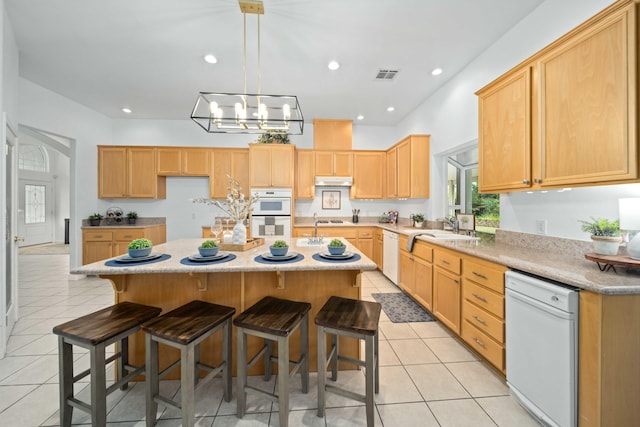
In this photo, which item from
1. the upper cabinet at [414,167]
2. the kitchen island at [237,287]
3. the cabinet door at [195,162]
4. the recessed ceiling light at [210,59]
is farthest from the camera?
the cabinet door at [195,162]

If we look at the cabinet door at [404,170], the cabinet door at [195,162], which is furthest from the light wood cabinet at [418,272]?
the cabinet door at [195,162]

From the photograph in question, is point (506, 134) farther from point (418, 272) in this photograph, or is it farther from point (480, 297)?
point (418, 272)

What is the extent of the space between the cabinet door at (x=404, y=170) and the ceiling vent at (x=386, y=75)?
1148 mm

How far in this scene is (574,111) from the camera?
1652mm

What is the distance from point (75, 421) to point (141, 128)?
5.16m

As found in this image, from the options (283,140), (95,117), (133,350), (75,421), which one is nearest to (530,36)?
(283,140)

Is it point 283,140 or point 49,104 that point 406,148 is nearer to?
point 283,140

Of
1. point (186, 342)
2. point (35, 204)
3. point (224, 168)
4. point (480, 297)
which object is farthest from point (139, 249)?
point (35, 204)

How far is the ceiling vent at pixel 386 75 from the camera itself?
10.9 ft

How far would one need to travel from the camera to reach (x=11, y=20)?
2475mm

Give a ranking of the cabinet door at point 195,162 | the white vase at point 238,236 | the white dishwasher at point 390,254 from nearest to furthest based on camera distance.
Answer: the white vase at point 238,236 < the white dishwasher at point 390,254 < the cabinet door at point 195,162

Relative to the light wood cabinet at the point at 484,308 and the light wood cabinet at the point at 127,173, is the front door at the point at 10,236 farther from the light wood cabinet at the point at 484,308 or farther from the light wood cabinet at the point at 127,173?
the light wood cabinet at the point at 484,308

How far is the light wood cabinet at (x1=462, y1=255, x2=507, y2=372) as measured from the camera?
184 cm

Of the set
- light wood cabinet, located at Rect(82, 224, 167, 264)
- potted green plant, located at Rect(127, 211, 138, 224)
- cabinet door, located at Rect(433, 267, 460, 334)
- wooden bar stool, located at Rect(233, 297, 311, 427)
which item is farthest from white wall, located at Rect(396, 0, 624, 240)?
potted green plant, located at Rect(127, 211, 138, 224)
